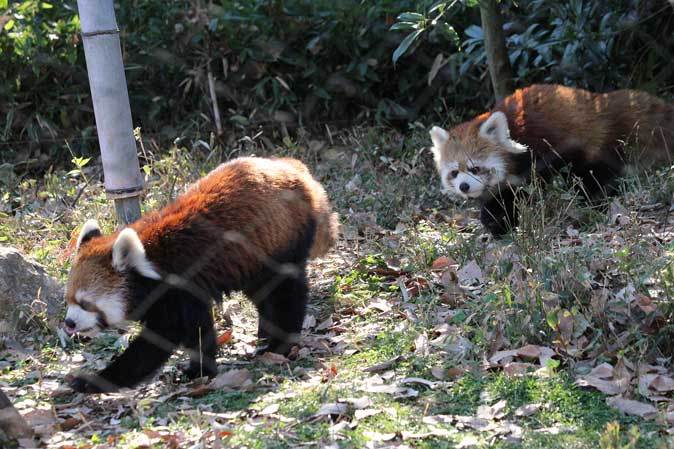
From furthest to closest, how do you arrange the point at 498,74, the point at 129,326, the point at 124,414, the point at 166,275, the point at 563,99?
the point at 498,74
the point at 563,99
the point at 129,326
the point at 166,275
the point at 124,414

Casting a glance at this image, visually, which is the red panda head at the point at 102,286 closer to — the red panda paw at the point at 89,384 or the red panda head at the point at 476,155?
the red panda paw at the point at 89,384

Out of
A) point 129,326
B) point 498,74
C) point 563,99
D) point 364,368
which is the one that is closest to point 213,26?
point 498,74

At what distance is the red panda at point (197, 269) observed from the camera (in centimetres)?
299

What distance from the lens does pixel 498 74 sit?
16.7 feet

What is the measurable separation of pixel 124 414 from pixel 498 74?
320 centimetres

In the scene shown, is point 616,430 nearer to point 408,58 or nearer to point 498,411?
point 498,411

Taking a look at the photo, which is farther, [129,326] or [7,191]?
[7,191]

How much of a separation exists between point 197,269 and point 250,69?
329cm

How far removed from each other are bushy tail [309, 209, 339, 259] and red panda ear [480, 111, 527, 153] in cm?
113

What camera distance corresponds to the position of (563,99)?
454 centimetres

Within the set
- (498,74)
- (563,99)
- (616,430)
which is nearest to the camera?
(616,430)

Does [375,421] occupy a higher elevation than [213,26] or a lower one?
lower

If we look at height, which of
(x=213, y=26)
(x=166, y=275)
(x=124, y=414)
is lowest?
(x=124, y=414)

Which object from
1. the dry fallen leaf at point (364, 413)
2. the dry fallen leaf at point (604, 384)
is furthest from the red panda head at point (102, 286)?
the dry fallen leaf at point (604, 384)
